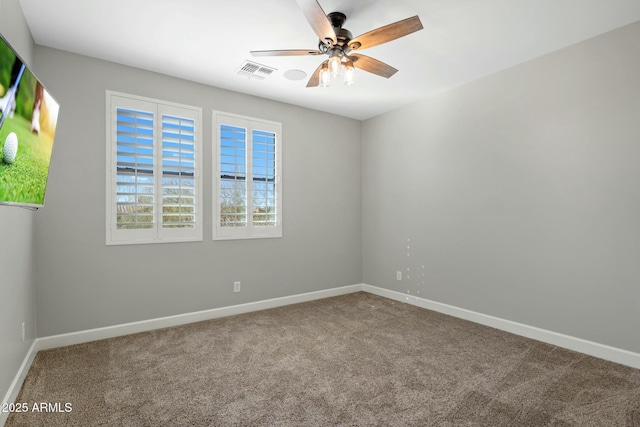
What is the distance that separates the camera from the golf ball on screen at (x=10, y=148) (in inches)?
52.2

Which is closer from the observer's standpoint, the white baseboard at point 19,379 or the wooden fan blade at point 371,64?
the white baseboard at point 19,379

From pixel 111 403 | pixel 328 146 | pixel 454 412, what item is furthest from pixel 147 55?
pixel 454 412

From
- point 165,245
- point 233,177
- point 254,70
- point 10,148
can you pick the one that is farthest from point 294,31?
point 165,245

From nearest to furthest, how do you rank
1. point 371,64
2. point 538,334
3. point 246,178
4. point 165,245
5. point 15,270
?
1. point 15,270
2. point 371,64
3. point 538,334
4. point 165,245
5. point 246,178

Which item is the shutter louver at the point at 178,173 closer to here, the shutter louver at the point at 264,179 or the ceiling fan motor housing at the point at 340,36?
the shutter louver at the point at 264,179

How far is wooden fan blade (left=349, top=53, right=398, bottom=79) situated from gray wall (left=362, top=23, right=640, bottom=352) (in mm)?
1552

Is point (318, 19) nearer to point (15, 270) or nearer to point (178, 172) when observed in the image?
point (178, 172)

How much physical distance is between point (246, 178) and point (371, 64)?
207 cm

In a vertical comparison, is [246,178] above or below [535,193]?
above

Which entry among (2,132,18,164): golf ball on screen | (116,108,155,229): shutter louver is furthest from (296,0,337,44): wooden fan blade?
(116,108,155,229): shutter louver

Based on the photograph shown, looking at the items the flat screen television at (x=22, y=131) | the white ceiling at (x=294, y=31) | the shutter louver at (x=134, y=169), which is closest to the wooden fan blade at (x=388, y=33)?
the white ceiling at (x=294, y=31)

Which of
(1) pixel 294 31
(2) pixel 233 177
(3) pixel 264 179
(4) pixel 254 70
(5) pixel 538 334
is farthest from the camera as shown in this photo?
(3) pixel 264 179

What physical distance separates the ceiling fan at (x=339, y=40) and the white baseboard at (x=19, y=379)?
2696mm

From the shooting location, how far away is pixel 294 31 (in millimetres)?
2650
